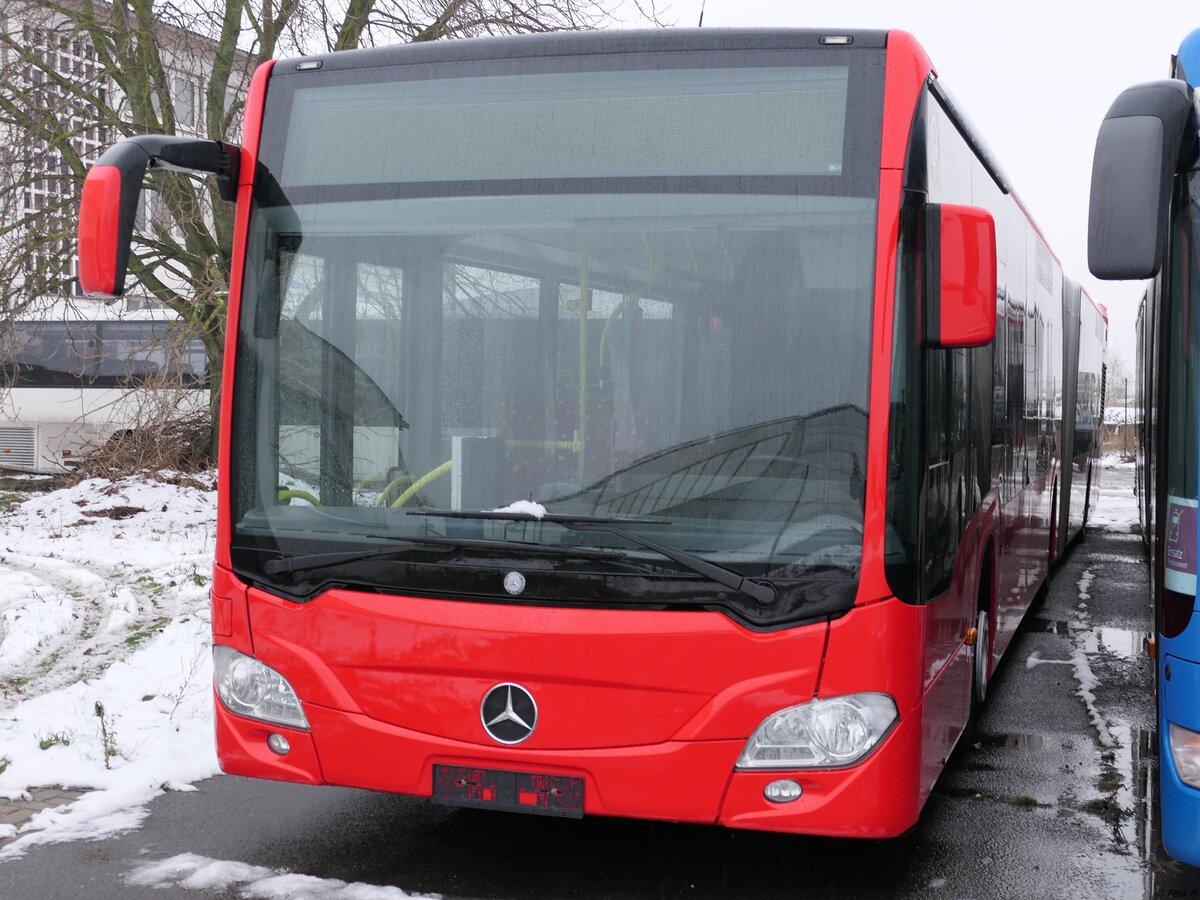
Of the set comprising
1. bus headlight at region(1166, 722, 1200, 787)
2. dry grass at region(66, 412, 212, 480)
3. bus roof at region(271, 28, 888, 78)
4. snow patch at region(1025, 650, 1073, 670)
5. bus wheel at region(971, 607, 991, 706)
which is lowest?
snow patch at region(1025, 650, 1073, 670)

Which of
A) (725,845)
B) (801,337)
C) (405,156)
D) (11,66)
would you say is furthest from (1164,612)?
(11,66)

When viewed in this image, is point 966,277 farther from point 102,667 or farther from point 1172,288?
point 102,667

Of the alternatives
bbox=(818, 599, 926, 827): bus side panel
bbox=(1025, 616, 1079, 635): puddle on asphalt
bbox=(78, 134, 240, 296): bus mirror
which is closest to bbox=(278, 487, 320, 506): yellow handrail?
bbox=(78, 134, 240, 296): bus mirror

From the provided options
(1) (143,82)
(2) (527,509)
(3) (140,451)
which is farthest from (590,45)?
(3) (140,451)

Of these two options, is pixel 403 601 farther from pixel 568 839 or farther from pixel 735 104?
pixel 735 104

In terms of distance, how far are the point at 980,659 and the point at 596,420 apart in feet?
10.8

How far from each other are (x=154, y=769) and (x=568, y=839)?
2.03 meters

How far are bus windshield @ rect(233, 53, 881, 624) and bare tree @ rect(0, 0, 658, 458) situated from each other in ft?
38.6

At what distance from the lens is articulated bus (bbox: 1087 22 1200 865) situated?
13.1ft

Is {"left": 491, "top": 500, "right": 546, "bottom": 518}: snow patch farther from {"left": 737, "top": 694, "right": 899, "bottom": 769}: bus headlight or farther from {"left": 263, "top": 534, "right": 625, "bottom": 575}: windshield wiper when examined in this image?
{"left": 737, "top": 694, "right": 899, "bottom": 769}: bus headlight

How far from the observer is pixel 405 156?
4746 millimetres

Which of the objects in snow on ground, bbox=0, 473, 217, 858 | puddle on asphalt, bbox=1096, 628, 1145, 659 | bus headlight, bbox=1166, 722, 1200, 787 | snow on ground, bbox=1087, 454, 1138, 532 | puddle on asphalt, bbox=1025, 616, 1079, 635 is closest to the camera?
bus headlight, bbox=1166, 722, 1200, 787

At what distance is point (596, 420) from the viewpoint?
14.5 feet

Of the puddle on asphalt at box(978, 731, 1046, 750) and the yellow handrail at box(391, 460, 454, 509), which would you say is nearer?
the yellow handrail at box(391, 460, 454, 509)
